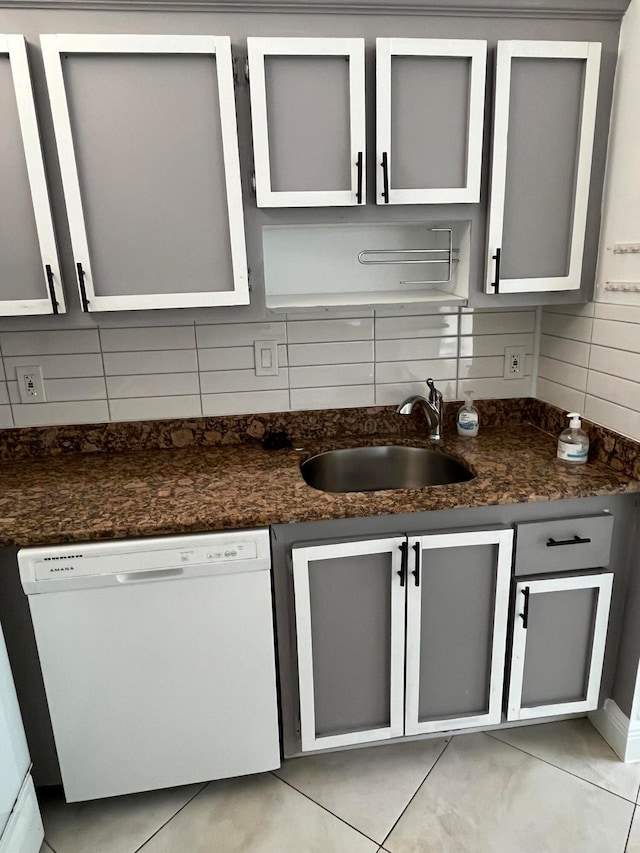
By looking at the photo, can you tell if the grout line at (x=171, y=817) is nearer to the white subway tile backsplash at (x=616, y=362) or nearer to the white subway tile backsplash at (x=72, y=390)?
the white subway tile backsplash at (x=72, y=390)

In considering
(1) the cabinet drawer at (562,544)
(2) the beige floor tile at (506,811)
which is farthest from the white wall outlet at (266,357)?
(2) the beige floor tile at (506,811)

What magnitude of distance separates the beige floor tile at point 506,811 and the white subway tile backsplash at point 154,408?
54.4 inches

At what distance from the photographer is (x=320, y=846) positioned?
56.4 inches

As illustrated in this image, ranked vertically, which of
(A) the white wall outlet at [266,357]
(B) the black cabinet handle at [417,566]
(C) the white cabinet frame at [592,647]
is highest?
(A) the white wall outlet at [266,357]

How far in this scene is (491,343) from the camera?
1979 millimetres

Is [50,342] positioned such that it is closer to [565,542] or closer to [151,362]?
[151,362]

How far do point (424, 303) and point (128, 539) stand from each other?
105 centimetres

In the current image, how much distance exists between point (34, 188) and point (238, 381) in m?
0.81

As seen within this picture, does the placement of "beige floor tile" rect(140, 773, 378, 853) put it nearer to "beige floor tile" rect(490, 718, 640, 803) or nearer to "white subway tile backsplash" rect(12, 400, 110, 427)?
"beige floor tile" rect(490, 718, 640, 803)

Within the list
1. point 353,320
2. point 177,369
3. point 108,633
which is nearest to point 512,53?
point 353,320

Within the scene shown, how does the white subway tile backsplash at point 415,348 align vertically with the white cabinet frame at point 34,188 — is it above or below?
below

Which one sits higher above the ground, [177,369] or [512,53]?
[512,53]

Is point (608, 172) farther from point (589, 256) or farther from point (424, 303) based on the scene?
point (424, 303)

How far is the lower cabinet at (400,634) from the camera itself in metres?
1.44
